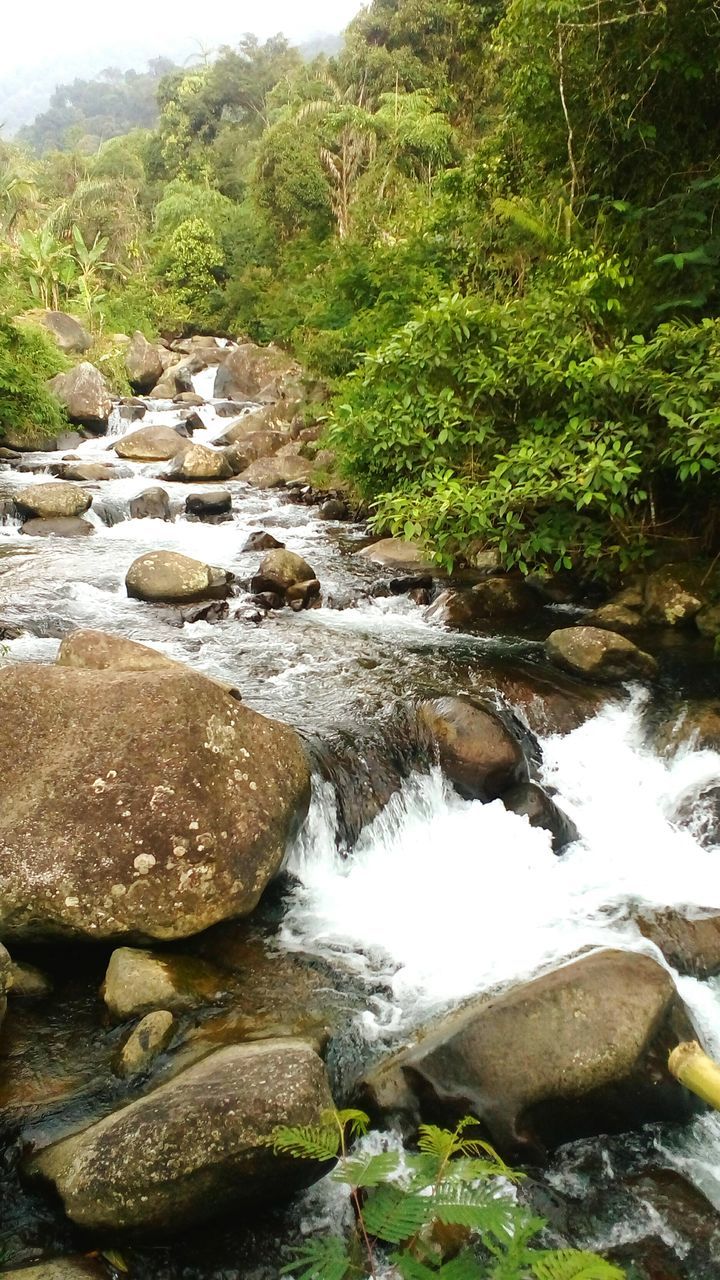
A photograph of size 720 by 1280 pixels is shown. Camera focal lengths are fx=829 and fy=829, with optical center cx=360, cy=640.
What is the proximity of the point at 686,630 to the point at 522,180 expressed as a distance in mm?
6784

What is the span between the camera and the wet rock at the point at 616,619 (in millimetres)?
9102

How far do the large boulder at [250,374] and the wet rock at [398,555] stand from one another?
14594mm

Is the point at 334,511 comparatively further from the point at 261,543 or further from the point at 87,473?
the point at 87,473

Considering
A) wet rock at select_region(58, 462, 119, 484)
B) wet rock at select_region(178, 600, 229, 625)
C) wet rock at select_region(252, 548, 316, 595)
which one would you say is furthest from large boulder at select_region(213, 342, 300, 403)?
wet rock at select_region(178, 600, 229, 625)

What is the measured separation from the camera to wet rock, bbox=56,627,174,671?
6828 millimetres

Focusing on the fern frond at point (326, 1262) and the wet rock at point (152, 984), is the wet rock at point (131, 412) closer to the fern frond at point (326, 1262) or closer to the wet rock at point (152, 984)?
the wet rock at point (152, 984)

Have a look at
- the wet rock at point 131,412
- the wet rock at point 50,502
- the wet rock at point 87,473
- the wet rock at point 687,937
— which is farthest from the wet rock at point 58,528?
the wet rock at point 687,937

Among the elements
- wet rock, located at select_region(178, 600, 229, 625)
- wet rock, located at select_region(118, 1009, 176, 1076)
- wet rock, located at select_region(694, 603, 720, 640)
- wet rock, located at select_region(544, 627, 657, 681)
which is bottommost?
wet rock, located at select_region(118, 1009, 176, 1076)

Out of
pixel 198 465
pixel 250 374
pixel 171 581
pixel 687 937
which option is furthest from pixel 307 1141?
pixel 250 374

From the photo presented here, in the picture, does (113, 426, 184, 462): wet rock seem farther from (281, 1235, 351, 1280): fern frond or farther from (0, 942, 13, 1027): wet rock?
(281, 1235, 351, 1280): fern frond

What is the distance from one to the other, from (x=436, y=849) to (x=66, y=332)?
25621mm

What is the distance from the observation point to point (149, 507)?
47.1 ft

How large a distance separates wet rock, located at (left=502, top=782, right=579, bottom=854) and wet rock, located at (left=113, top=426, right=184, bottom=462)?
14228mm

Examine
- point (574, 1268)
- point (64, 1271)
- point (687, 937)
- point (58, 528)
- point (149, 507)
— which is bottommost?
point (64, 1271)
